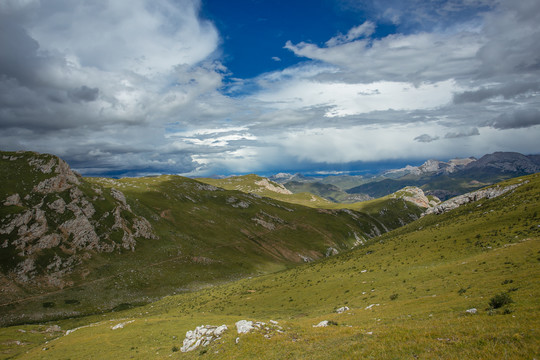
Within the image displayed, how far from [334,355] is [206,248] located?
121553 mm

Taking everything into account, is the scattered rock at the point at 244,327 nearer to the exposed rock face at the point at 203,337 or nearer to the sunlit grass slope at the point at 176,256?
the exposed rock face at the point at 203,337

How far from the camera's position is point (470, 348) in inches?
505

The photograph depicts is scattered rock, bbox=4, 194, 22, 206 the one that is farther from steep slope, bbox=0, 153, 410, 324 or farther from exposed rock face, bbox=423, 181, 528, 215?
exposed rock face, bbox=423, 181, 528, 215

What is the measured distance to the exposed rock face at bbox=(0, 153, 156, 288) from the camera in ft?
270

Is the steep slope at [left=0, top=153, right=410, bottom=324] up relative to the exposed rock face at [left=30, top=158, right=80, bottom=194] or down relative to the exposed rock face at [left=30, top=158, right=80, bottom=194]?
down

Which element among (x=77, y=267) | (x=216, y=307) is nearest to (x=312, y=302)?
(x=216, y=307)

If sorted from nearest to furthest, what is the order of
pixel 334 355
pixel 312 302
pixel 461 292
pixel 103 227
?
pixel 334 355 < pixel 461 292 < pixel 312 302 < pixel 103 227

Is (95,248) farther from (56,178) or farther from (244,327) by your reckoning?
(244,327)

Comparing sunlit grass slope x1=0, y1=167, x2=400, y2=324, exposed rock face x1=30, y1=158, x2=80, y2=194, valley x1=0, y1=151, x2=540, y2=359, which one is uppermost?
exposed rock face x1=30, y1=158, x2=80, y2=194

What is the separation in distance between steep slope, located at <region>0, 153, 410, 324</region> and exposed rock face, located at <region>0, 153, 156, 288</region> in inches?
10.7

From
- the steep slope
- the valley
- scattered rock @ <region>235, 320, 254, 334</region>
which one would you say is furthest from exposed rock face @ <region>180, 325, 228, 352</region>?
the steep slope

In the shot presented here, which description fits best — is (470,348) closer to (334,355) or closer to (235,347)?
(334,355)

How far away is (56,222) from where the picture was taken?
3760 inches

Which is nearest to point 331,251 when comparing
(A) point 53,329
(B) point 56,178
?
(A) point 53,329
